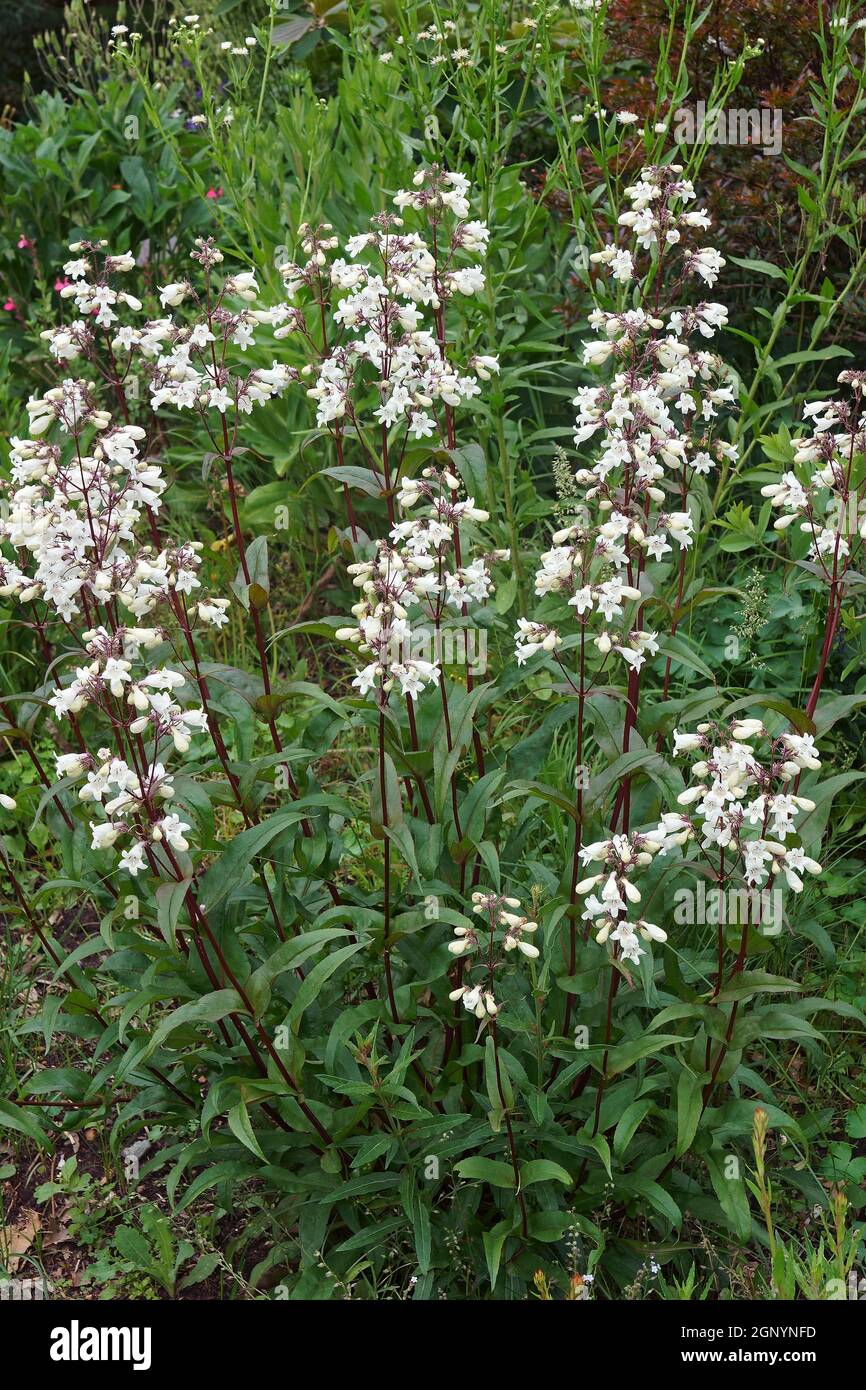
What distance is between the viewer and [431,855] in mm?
2820

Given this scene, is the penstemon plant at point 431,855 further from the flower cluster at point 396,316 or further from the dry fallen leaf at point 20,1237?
the dry fallen leaf at point 20,1237

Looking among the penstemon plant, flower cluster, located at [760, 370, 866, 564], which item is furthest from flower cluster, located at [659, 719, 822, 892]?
flower cluster, located at [760, 370, 866, 564]

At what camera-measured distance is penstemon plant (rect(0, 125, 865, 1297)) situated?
8.13 feet

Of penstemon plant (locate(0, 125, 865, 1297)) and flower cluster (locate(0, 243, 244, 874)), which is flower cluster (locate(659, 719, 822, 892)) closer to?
penstemon plant (locate(0, 125, 865, 1297))

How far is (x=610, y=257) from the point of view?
304 centimetres

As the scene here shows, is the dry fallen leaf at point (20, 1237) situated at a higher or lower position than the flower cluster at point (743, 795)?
lower

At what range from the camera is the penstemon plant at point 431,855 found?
248 cm

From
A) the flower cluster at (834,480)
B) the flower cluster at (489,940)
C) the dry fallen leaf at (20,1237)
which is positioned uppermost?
the flower cluster at (834,480)

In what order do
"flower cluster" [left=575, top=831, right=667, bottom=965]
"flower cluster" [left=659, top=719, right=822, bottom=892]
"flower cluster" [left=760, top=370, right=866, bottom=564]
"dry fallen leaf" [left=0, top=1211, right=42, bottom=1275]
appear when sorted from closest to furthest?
"flower cluster" [left=659, top=719, right=822, bottom=892], "flower cluster" [left=575, top=831, right=667, bottom=965], "flower cluster" [left=760, top=370, right=866, bottom=564], "dry fallen leaf" [left=0, top=1211, right=42, bottom=1275]

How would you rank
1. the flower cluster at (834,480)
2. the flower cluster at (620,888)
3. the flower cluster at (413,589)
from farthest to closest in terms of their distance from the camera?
the flower cluster at (834,480) → the flower cluster at (413,589) → the flower cluster at (620,888)

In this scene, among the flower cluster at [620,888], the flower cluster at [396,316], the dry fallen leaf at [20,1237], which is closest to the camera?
the flower cluster at [620,888]

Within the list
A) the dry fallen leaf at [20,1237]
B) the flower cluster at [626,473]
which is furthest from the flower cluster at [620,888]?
the dry fallen leaf at [20,1237]
